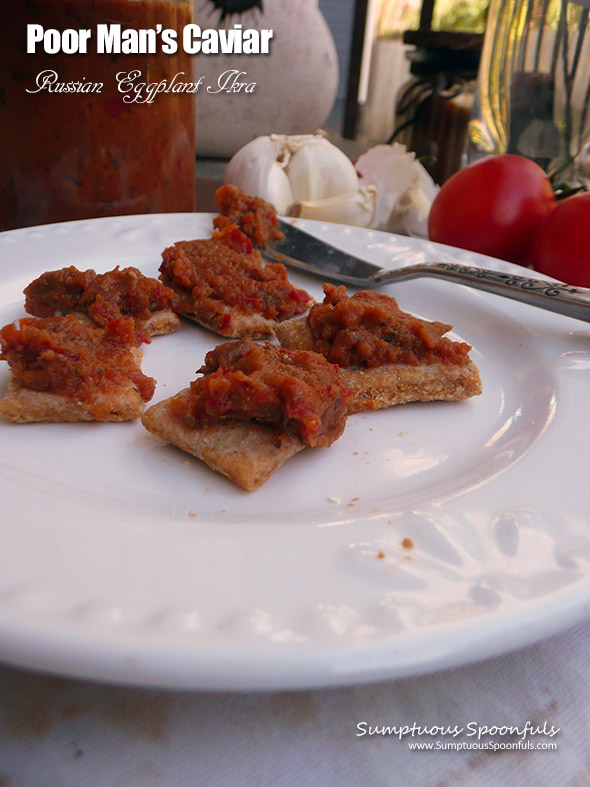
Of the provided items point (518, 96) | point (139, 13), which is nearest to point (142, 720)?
point (139, 13)

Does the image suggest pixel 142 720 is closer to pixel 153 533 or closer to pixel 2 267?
pixel 153 533

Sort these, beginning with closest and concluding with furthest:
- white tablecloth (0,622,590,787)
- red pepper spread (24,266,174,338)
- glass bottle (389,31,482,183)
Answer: white tablecloth (0,622,590,787) < red pepper spread (24,266,174,338) < glass bottle (389,31,482,183)

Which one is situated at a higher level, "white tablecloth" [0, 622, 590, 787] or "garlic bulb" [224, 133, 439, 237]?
"garlic bulb" [224, 133, 439, 237]

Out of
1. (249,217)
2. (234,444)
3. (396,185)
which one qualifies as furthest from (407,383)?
(396,185)

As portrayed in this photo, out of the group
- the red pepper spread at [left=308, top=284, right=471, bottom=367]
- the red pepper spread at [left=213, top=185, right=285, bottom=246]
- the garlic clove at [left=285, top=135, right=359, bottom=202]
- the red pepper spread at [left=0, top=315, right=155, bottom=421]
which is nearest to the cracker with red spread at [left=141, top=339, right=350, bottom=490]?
the red pepper spread at [left=0, top=315, right=155, bottom=421]

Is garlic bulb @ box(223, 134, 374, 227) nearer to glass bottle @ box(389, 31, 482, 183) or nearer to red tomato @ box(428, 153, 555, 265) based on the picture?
red tomato @ box(428, 153, 555, 265)

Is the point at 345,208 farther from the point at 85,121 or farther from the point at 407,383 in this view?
the point at 407,383

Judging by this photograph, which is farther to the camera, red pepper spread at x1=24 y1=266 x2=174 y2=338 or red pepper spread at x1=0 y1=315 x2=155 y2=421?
red pepper spread at x1=24 y1=266 x2=174 y2=338

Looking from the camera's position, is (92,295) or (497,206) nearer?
(92,295)

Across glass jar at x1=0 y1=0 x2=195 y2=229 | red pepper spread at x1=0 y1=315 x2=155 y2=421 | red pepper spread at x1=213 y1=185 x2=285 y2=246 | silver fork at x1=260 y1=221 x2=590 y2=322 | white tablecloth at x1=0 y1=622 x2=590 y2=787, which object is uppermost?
glass jar at x1=0 y1=0 x2=195 y2=229
